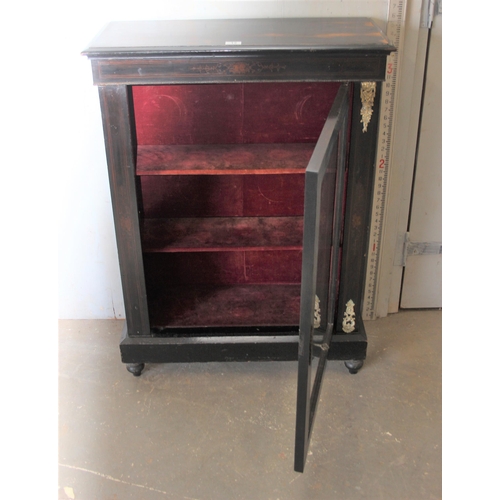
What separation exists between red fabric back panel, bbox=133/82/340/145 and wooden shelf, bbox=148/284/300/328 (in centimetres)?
71

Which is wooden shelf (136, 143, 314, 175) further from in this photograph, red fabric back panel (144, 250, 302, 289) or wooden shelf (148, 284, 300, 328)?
wooden shelf (148, 284, 300, 328)

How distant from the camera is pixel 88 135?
239 centimetres

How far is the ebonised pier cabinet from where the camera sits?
6.07 ft

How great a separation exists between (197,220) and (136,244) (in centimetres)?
41

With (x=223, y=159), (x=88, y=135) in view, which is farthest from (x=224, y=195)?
(x=88, y=135)

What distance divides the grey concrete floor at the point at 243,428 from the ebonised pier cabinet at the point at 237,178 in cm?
12

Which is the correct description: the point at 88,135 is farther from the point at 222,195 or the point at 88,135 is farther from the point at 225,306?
the point at 225,306

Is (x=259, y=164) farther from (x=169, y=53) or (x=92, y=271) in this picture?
(x=92, y=271)

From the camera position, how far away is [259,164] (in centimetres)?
214

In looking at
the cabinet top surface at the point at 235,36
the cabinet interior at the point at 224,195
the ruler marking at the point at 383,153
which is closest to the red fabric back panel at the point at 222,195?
the cabinet interior at the point at 224,195

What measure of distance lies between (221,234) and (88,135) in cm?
71

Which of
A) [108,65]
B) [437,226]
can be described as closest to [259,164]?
[108,65]

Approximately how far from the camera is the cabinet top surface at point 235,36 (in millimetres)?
1812

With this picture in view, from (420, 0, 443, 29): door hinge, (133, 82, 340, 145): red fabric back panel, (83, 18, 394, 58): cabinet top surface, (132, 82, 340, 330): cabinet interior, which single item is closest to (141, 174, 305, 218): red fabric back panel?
Result: (132, 82, 340, 330): cabinet interior
